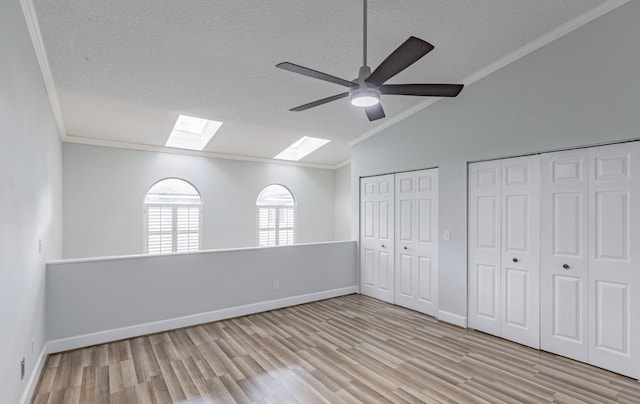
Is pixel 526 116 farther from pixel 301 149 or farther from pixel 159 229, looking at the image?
pixel 159 229

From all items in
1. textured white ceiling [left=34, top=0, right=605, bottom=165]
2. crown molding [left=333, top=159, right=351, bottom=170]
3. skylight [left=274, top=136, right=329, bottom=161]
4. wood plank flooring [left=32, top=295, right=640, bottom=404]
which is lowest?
wood plank flooring [left=32, top=295, right=640, bottom=404]

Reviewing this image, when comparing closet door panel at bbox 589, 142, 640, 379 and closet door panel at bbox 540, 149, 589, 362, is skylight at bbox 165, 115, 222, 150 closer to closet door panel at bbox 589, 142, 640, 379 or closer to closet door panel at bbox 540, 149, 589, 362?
closet door panel at bbox 540, 149, 589, 362

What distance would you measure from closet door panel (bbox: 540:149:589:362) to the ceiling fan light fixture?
2.21m

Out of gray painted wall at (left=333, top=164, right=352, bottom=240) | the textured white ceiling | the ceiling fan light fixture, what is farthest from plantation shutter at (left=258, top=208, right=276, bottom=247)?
the ceiling fan light fixture

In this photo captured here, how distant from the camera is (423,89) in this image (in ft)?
8.38

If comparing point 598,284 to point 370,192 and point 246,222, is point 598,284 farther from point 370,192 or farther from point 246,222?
point 246,222

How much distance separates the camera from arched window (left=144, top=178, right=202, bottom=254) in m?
5.69

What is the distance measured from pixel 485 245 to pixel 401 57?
9.01 ft

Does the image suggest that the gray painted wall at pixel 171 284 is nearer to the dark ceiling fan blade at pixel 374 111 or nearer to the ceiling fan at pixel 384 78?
the dark ceiling fan blade at pixel 374 111

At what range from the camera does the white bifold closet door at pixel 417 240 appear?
446cm

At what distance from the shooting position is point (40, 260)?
2957 millimetres

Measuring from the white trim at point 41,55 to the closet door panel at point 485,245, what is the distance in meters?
4.52

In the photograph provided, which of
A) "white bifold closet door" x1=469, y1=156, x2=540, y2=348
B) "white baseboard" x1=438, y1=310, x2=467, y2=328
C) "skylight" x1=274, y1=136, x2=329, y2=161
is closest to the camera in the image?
"white bifold closet door" x1=469, y1=156, x2=540, y2=348

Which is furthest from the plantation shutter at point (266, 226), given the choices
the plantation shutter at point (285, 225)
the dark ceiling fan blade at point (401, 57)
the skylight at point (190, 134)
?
the dark ceiling fan blade at point (401, 57)
